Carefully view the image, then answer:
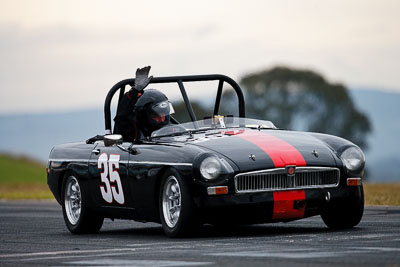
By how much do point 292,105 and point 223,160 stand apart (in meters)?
66.2

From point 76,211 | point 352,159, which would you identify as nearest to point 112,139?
point 76,211

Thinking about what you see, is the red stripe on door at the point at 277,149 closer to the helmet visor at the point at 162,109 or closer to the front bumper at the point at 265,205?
the front bumper at the point at 265,205

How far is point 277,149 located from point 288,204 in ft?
1.98

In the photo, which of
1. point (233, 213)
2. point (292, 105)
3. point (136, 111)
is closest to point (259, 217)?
point (233, 213)

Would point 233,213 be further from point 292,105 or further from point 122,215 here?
point 292,105

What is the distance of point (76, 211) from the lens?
530 inches

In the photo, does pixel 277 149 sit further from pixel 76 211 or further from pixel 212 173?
pixel 76 211

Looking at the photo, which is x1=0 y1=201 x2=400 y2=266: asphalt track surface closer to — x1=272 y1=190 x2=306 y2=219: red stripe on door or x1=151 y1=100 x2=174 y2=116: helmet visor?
x1=272 y1=190 x2=306 y2=219: red stripe on door

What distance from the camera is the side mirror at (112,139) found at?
482 inches

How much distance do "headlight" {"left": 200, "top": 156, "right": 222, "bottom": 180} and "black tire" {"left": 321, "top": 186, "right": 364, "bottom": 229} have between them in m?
1.32

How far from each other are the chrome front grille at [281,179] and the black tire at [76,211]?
9.51ft

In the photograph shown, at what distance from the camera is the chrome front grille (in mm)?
10812

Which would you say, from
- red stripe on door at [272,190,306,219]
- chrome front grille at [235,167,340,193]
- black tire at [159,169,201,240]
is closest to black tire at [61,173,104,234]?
black tire at [159,169,201,240]

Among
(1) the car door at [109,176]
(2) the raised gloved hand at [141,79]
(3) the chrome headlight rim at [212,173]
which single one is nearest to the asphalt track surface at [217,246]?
(1) the car door at [109,176]
